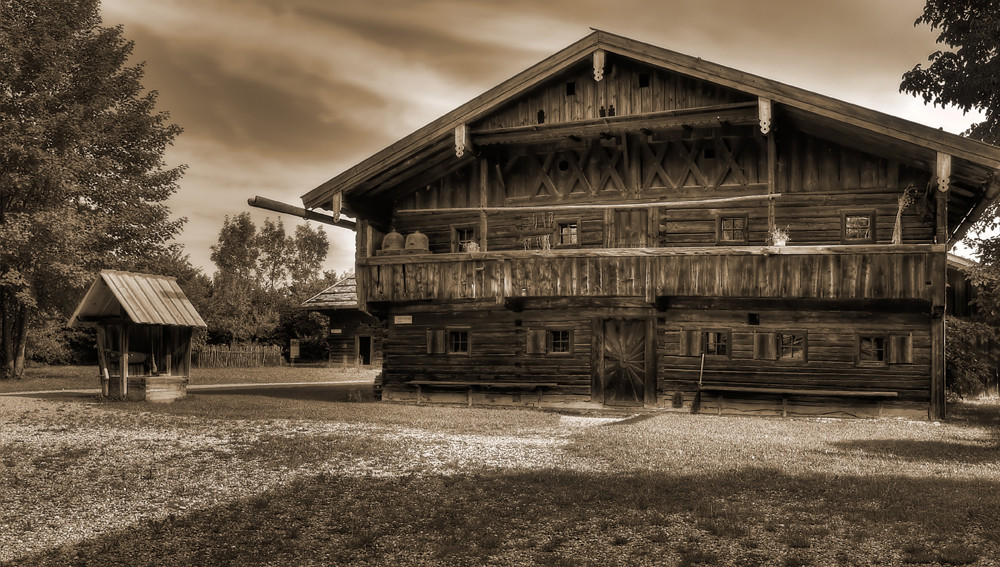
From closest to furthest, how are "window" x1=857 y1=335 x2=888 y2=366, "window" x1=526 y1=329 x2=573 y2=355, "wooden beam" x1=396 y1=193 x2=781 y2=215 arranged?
"window" x1=857 y1=335 x2=888 y2=366, "wooden beam" x1=396 y1=193 x2=781 y2=215, "window" x1=526 y1=329 x2=573 y2=355

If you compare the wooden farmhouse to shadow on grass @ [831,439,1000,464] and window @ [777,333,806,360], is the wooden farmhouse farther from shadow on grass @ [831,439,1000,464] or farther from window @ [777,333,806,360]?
shadow on grass @ [831,439,1000,464]

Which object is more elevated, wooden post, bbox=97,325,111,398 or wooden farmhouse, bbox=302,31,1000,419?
wooden farmhouse, bbox=302,31,1000,419

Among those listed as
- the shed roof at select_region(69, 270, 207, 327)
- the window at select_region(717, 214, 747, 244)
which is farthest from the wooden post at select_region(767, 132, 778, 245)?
the shed roof at select_region(69, 270, 207, 327)

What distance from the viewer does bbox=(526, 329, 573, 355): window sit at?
23.0m

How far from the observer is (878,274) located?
1903 cm

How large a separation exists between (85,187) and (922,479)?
113 feet

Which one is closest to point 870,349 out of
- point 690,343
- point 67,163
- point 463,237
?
point 690,343

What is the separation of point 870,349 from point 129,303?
62.3 ft

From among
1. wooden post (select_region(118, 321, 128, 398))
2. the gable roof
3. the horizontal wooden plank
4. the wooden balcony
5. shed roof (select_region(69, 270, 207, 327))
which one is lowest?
the horizontal wooden plank

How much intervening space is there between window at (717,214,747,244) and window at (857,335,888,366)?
3844mm

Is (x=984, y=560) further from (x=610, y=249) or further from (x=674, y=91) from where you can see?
(x=674, y=91)

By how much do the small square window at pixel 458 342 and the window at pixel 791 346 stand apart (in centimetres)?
851

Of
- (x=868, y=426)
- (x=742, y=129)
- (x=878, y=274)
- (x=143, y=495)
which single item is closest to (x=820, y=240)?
(x=878, y=274)

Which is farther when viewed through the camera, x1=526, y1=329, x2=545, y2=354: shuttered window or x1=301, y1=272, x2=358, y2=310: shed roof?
x1=301, y1=272, x2=358, y2=310: shed roof
